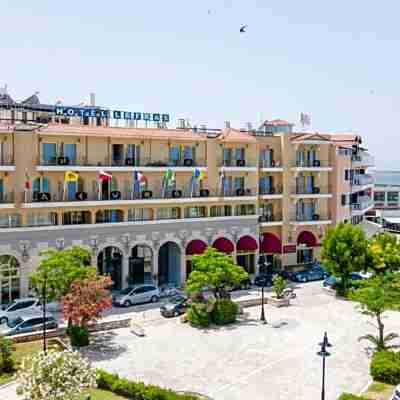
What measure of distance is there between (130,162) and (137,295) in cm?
1275

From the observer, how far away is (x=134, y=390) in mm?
29109

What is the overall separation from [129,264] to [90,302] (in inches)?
699

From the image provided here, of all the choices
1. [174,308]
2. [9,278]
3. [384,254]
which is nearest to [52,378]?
[174,308]

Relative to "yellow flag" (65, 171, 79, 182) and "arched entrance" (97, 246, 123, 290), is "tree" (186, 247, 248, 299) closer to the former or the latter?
"arched entrance" (97, 246, 123, 290)

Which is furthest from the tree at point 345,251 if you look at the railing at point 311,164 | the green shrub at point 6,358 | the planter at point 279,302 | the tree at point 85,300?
the green shrub at point 6,358

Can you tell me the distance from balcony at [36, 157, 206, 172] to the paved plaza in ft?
51.0

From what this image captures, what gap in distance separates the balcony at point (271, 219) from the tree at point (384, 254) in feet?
38.3

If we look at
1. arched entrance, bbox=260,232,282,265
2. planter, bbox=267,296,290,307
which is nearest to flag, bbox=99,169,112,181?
planter, bbox=267,296,290,307

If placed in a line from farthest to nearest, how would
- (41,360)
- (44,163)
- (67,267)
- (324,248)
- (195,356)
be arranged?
(324,248) → (44,163) → (67,267) → (195,356) → (41,360)

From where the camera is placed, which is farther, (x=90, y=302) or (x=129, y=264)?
(x=129, y=264)

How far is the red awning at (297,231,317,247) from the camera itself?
213 ft

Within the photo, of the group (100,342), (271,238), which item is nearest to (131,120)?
(271,238)

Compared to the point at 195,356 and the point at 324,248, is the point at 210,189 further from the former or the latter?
the point at 195,356

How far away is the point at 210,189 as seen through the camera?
58.5 meters
